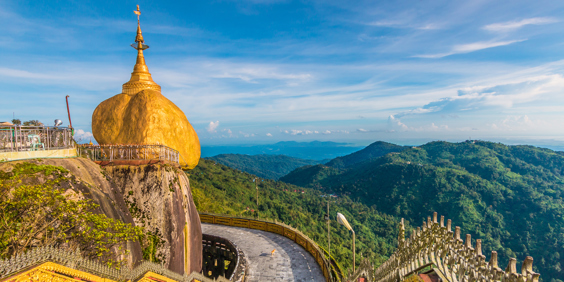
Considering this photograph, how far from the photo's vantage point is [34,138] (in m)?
13.1

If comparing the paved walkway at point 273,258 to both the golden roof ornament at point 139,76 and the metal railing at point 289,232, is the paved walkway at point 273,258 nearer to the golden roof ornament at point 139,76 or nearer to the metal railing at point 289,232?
the metal railing at point 289,232

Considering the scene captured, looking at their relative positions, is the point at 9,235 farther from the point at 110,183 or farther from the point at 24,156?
the point at 110,183

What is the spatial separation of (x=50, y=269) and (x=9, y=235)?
8.94 ft

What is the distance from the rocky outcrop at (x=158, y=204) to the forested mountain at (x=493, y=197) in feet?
327

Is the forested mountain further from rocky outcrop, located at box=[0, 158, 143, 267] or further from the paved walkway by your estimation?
rocky outcrop, located at box=[0, 158, 143, 267]

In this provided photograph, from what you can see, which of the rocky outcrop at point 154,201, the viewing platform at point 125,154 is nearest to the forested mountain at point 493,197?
the rocky outcrop at point 154,201

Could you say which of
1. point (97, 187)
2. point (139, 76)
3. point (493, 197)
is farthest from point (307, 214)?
point (493, 197)

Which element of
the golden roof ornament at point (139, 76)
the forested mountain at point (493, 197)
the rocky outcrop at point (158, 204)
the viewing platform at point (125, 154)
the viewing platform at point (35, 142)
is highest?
the golden roof ornament at point (139, 76)

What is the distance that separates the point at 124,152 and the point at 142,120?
2.22 m

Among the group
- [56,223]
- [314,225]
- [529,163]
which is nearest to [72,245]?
[56,223]

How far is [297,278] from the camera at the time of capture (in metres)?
16.2

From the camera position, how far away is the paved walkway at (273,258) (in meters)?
16.6

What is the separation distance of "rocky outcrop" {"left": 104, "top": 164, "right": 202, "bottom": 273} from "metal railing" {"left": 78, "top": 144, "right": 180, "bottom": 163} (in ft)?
2.76

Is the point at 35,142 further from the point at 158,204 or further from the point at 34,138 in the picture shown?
the point at 158,204
